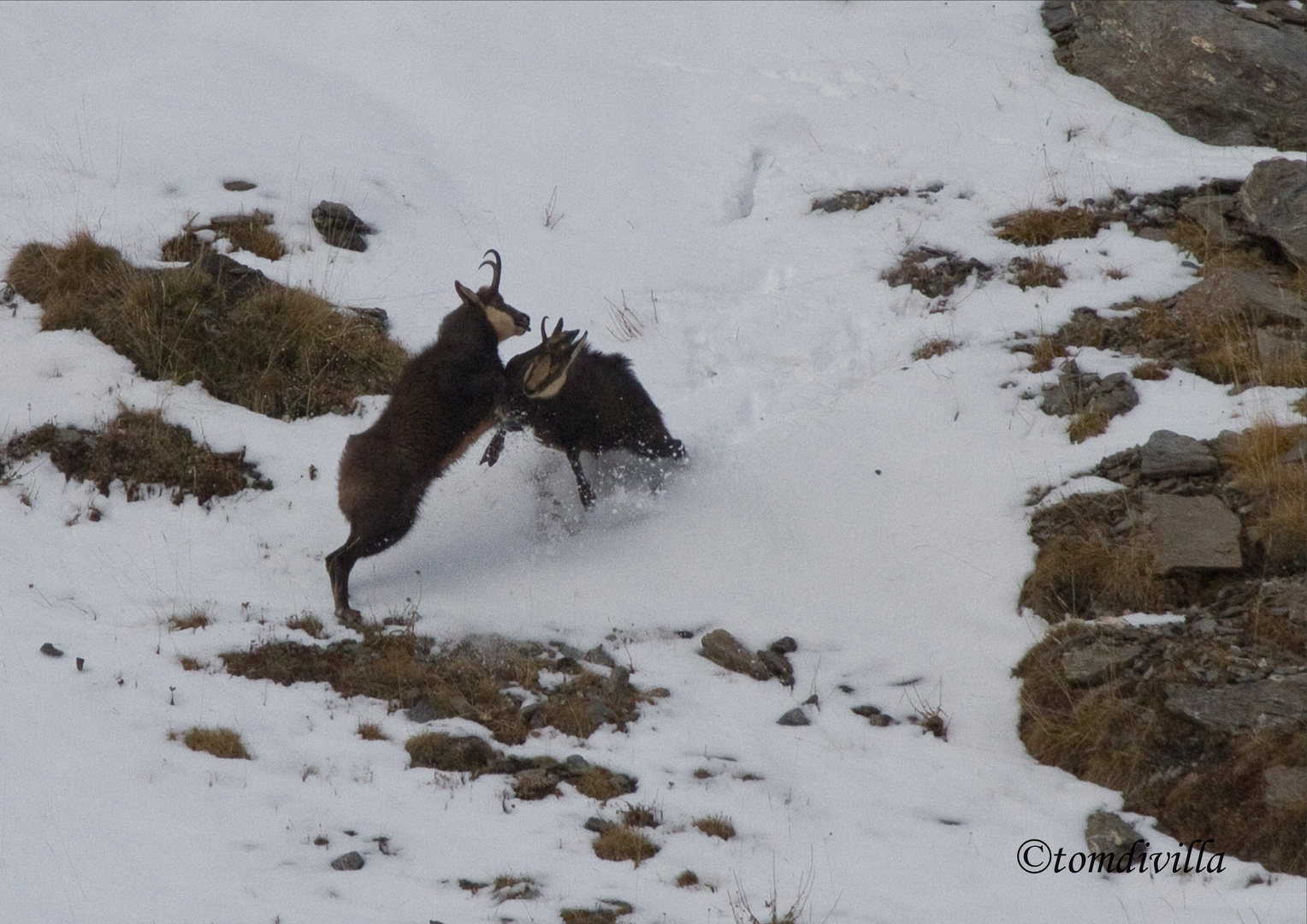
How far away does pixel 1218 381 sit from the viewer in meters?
7.71

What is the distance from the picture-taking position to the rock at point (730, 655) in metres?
6.48

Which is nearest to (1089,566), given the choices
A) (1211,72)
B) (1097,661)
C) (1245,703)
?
(1097,661)

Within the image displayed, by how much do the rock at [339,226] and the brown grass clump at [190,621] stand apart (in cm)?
422

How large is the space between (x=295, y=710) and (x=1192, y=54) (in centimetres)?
982

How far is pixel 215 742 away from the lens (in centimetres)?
538

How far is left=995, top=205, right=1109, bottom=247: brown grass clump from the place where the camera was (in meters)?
9.81

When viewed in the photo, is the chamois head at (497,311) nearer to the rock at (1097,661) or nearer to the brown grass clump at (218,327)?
the brown grass clump at (218,327)

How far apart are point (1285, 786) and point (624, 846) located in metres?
2.69

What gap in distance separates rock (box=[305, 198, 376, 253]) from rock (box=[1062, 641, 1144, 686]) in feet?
21.6

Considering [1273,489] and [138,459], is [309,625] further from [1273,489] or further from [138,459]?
[1273,489]

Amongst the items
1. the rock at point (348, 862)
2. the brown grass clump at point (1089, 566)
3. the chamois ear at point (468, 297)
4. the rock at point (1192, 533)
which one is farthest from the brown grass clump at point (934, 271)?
the rock at point (348, 862)

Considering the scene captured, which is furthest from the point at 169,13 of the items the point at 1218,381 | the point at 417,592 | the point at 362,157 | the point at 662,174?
the point at 1218,381

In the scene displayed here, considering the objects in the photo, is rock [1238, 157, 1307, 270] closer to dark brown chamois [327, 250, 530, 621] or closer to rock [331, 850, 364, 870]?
dark brown chamois [327, 250, 530, 621]

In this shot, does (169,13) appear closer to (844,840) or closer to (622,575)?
(622,575)
